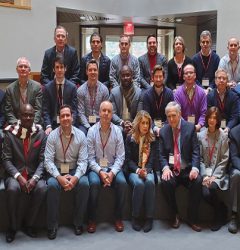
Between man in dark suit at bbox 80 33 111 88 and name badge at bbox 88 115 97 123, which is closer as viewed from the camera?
name badge at bbox 88 115 97 123

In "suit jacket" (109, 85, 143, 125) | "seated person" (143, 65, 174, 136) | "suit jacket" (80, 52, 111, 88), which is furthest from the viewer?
"suit jacket" (80, 52, 111, 88)

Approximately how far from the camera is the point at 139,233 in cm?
392

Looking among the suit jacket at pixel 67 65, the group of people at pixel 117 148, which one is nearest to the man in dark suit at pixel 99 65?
the suit jacket at pixel 67 65

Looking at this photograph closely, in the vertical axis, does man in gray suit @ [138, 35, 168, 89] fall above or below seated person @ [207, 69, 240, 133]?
above

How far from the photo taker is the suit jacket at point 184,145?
420 centimetres

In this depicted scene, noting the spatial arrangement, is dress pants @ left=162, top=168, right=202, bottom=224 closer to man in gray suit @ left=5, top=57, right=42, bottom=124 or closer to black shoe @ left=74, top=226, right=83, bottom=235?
black shoe @ left=74, top=226, right=83, bottom=235

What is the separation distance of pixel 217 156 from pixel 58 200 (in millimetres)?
1754

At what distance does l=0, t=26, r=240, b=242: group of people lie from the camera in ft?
12.9

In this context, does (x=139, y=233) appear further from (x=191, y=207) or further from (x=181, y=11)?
(x=181, y=11)

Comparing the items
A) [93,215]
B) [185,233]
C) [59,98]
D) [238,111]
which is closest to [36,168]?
[93,215]

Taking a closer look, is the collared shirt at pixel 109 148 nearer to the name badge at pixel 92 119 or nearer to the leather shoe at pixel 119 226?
the leather shoe at pixel 119 226

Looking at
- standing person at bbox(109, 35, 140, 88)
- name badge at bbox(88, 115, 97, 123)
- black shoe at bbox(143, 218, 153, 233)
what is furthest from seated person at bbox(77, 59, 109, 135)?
black shoe at bbox(143, 218, 153, 233)

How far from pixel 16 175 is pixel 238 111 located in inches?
110

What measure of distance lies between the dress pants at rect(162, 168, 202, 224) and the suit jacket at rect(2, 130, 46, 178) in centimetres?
132
